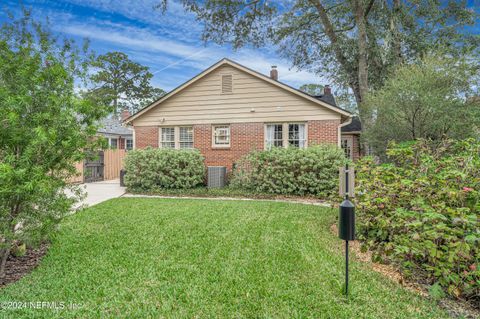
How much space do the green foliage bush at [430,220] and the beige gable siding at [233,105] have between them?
6386 mm

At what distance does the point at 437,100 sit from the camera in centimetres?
810

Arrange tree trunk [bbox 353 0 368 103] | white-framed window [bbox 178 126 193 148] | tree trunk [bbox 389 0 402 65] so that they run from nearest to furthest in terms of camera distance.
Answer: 1. white-framed window [bbox 178 126 193 148]
2. tree trunk [bbox 389 0 402 65]
3. tree trunk [bbox 353 0 368 103]

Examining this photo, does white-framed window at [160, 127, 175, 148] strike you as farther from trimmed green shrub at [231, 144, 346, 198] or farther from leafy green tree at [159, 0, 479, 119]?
leafy green tree at [159, 0, 479, 119]

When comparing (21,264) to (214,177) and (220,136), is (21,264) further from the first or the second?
(220,136)

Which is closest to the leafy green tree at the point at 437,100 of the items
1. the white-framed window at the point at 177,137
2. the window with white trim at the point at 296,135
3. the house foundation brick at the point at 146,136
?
the window with white trim at the point at 296,135

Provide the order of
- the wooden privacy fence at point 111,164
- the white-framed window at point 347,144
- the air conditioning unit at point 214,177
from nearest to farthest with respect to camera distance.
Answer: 1. the air conditioning unit at point 214,177
2. the wooden privacy fence at point 111,164
3. the white-framed window at point 347,144

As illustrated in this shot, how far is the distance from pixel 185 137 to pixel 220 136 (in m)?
1.69

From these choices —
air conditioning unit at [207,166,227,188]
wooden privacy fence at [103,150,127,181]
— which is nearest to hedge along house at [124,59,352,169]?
air conditioning unit at [207,166,227,188]

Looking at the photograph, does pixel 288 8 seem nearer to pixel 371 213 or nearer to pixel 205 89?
pixel 205 89

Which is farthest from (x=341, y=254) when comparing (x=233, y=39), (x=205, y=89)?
(x=233, y=39)

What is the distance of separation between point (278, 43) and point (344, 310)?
54.5 ft

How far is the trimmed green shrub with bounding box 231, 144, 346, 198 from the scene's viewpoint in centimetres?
940

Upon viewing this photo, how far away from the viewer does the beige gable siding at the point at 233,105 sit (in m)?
11.2

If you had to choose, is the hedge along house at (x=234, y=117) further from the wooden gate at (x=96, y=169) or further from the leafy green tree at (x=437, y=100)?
the wooden gate at (x=96, y=169)
